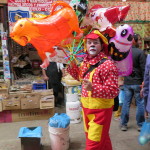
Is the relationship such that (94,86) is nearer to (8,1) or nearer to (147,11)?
(8,1)

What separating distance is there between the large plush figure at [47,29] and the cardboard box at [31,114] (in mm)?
2349

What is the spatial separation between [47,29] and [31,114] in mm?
2665

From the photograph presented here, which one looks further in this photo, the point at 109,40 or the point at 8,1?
the point at 8,1

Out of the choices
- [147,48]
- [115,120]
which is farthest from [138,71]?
[147,48]

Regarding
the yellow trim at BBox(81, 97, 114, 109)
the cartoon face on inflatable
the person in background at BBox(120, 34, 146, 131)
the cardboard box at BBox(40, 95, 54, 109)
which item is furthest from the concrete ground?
the cartoon face on inflatable

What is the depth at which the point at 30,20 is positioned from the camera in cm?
183

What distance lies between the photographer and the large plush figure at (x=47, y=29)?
1.82 meters

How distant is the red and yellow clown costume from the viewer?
6.46 ft

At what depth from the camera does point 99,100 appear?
208cm

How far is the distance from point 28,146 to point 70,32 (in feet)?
5.53

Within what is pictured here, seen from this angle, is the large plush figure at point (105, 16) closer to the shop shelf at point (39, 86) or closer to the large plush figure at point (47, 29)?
the large plush figure at point (47, 29)

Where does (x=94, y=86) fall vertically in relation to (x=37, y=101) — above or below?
above

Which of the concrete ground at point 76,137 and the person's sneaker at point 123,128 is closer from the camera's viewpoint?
the concrete ground at point 76,137

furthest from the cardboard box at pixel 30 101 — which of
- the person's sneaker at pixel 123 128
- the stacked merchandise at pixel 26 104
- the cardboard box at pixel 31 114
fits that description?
the person's sneaker at pixel 123 128
